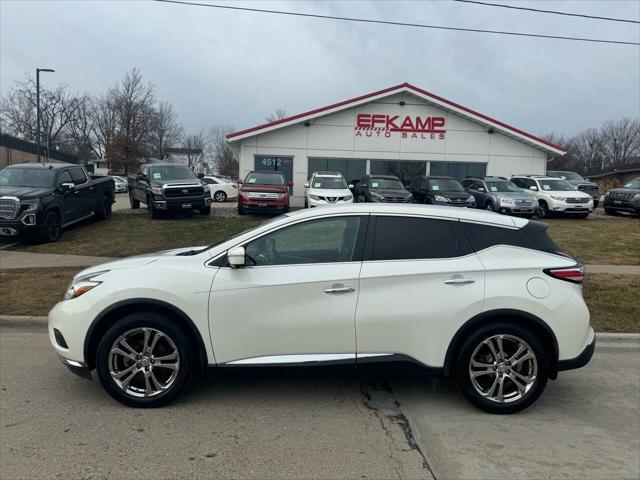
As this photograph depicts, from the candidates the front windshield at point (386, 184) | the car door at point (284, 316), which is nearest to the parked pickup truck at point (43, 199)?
the car door at point (284, 316)

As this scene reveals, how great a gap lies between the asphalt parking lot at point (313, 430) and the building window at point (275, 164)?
817 inches

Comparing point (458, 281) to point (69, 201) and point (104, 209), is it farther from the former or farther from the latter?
point (104, 209)

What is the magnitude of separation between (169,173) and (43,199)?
574 centimetres

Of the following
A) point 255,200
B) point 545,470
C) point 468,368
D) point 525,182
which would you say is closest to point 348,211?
point 468,368

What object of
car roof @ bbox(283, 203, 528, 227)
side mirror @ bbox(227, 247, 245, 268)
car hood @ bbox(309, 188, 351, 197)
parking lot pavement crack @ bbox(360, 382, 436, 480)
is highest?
car hood @ bbox(309, 188, 351, 197)

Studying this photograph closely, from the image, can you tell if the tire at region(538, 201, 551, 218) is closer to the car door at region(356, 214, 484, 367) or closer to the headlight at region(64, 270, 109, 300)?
the car door at region(356, 214, 484, 367)

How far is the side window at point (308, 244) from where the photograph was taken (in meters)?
4.10

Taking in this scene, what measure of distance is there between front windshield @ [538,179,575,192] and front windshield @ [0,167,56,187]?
17.4m

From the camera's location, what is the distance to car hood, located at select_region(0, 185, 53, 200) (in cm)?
1149

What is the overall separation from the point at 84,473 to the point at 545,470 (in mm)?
2942

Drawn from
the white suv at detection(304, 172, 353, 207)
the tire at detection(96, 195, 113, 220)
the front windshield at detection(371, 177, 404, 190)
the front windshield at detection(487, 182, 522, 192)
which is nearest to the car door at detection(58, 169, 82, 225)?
the tire at detection(96, 195, 113, 220)

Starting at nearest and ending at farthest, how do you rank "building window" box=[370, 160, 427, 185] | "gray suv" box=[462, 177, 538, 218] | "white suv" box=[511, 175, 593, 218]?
"gray suv" box=[462, 177, 538, 218] < "white suv" box=[511, 175, 593, 218] < "building window" box=[370, 160, 427, 185]

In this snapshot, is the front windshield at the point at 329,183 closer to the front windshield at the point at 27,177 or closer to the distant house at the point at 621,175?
the front windshield at the point at 27,177

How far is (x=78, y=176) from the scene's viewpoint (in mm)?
13969
